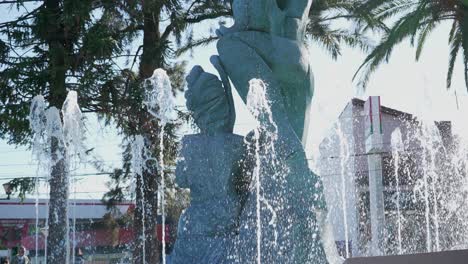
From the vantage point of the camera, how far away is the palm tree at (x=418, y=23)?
14.4m

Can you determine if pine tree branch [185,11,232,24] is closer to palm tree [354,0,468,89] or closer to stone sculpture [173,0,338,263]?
palm tree [354,0,468,89]

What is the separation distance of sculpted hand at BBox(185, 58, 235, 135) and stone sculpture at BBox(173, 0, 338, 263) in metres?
0.01

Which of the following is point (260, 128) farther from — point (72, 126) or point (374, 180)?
point (374, 180)

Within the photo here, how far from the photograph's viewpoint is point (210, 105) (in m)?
8.25

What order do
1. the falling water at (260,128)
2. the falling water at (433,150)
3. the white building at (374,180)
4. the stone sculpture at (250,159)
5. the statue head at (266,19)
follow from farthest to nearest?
the white building at (374,180) < the falling water at (433,150) < the statue head at (266,19) < the falling water at (260,128) < the stone sculpture at (250,159)

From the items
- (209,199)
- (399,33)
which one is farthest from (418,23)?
(209,199)


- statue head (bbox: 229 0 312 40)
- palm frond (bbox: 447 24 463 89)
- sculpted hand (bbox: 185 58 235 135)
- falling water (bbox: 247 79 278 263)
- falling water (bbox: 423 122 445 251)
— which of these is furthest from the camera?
falling water (bbox: 423 122 445 251)

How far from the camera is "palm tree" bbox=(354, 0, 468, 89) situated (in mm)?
14430

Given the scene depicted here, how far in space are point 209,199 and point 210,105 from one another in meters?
1.04

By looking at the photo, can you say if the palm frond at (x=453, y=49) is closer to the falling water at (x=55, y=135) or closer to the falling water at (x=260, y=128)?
the falling water at (x=55, y=135)

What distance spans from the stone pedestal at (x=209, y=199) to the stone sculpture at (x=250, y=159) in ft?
0.03

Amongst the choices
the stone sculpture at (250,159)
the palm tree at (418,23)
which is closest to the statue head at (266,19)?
the stone sculpture at (250,159)

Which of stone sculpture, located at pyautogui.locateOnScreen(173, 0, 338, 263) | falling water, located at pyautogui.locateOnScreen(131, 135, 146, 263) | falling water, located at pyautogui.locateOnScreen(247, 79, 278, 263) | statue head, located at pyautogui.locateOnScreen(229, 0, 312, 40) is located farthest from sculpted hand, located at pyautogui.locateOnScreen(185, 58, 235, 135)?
falling water, located at pyautogui.locateOnScreen(131, 135, 146, 263)

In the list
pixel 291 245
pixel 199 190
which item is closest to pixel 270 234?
pixel 291 245
